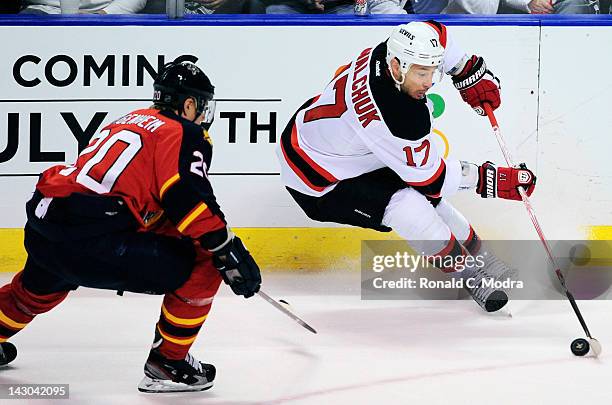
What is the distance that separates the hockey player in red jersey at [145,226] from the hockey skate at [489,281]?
1.27m

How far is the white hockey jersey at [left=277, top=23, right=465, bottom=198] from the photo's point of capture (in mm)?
3738

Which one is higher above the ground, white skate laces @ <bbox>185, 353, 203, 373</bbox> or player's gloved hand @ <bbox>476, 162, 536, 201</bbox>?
player's gloved hand @ <bbox>476, 162, 536, 201</bbox>

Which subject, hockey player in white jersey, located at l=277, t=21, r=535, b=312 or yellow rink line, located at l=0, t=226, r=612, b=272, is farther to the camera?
yellow rink line, located at l=0, t=226, r=612, b=272

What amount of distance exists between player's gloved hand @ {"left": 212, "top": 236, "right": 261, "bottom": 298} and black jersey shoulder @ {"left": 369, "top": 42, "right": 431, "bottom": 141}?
1.00 m

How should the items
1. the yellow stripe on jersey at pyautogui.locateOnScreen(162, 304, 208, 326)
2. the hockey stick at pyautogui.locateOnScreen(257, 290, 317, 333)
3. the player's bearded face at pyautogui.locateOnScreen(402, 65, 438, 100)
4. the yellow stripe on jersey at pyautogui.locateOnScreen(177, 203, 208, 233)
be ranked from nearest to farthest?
the yellow stripe on jersey at pyautogui.locateOnScreen(177, 203, 208, 233) < the yellow stripe on jersey at pyautogui.locateOnScreen(162, 304, 208, 326) < the hockey stick at pyautogui.locateOnScreen(257, 290, 317, 333) < the player's bearded face at pyautogui.locateOnScreen(402, 65, 438, 100)

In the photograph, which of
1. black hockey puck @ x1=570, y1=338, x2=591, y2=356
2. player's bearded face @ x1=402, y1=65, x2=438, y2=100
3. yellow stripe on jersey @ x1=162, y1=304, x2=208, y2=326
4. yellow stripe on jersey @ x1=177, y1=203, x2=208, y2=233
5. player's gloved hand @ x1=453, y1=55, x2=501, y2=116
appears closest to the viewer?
yellow stripe on jersey @ x1=177, y1=203, x2=208, y2=233

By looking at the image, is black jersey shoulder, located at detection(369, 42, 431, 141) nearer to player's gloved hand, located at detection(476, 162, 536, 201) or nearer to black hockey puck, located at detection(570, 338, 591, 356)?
player's gloved hand, located at detection(476, 162, 536, 201)

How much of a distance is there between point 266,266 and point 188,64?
1.45m

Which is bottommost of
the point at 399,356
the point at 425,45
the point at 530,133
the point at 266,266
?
the point at 266,266

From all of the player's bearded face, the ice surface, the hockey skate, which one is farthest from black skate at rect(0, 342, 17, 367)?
the hockey skate

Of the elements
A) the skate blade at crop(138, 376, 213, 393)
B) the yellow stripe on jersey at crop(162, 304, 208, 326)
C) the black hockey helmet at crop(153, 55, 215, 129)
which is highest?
the black hockey helmet at crop(153, 55, 215, 129)

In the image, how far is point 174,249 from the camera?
2.96 m

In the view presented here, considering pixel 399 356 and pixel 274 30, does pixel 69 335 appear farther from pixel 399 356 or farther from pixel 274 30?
pixel 274 30

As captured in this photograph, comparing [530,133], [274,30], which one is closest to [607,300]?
[530,133]
